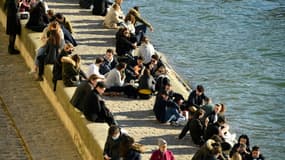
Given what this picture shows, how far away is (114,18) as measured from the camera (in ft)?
84.2

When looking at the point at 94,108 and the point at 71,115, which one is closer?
the point at 94,108

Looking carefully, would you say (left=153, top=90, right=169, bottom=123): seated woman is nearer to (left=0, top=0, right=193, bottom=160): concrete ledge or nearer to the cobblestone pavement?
(left=0, top=0, right=193, bottom=160): concrete ledge

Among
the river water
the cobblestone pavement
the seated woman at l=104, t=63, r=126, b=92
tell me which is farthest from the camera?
the river water

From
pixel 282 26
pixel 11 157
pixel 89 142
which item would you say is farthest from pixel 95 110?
pixel 282 26

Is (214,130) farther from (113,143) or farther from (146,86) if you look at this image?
(113,143)

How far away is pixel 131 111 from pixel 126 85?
3.73ft

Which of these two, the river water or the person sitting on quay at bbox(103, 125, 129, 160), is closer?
the person sitting on quay at bbox(103, 125, 129, 160)

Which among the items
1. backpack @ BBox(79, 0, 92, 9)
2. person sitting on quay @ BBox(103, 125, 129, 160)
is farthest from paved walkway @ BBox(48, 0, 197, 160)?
person sitting on quay @ BBox(103, 125, 129, 160)

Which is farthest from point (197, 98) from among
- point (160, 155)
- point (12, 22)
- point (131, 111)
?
point (12, 22)

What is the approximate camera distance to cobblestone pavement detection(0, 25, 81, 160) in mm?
17297

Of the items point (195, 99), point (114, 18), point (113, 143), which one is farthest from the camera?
point (114, 18)

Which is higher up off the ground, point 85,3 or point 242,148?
point 85,3

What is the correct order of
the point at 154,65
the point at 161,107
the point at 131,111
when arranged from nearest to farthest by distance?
the point at 161,107 → the point at 131,111 → the point at 154,65

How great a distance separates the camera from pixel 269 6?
38.3 m
